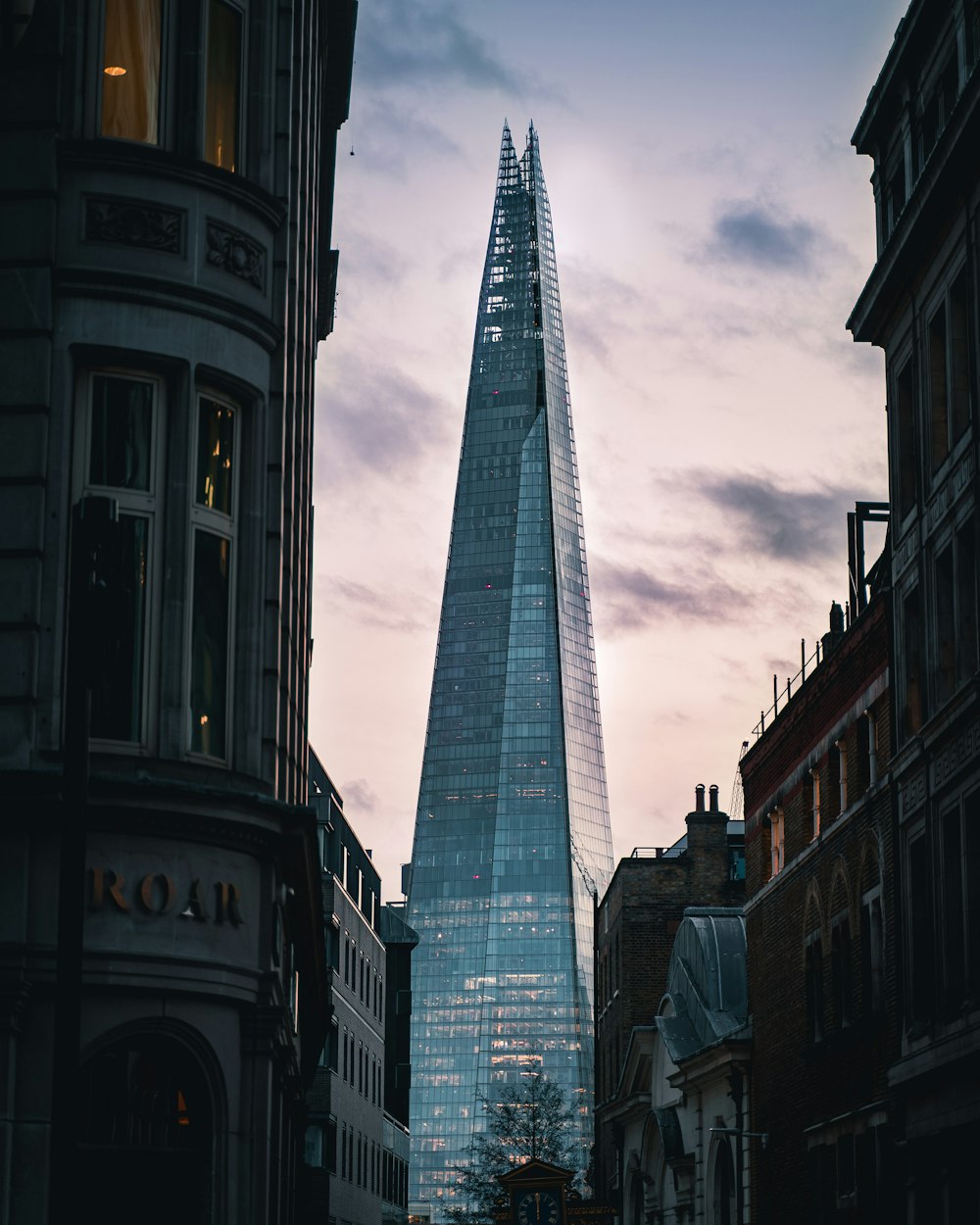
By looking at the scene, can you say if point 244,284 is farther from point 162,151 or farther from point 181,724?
point 181,724

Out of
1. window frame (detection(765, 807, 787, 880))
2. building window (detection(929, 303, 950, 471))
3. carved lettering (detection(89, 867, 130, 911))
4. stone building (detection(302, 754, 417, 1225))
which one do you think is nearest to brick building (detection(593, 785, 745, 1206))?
stone building (detection(302, 754, 417, 1225))

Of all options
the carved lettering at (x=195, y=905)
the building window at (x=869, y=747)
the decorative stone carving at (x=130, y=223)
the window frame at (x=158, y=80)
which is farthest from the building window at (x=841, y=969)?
the window frame at (x=158, y=80)

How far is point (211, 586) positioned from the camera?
21844 millimetres

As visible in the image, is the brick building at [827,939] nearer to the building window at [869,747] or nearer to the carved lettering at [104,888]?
the building window at [869,747]

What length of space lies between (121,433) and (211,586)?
1881mm

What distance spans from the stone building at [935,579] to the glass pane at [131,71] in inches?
626

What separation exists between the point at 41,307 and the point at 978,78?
59.6 feet

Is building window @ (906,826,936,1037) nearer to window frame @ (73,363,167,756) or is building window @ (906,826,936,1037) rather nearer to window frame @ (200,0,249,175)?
window frame @ (200,0,249,175)

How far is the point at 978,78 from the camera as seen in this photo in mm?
32969

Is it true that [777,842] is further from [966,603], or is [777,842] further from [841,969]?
[966,603]

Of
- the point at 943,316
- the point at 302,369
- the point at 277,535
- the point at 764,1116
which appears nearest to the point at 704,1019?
the point at 764,1116

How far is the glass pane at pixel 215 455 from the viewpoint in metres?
21.9

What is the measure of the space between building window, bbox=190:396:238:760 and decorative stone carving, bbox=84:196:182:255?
1770 millimetres

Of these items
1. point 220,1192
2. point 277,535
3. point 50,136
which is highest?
point 50,136
